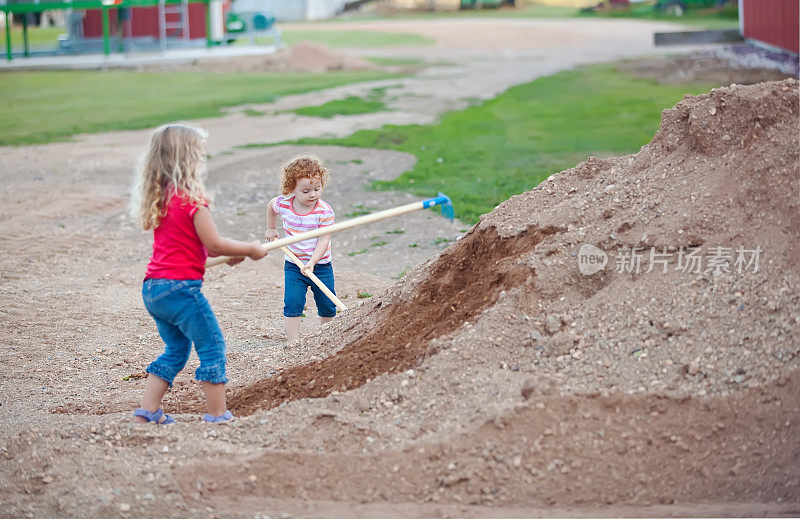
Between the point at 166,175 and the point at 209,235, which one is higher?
the point at 166,175

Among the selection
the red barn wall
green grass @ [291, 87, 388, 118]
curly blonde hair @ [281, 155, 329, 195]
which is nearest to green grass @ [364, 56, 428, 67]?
the red barn wall

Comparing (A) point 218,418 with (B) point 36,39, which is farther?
(B) point 36,39

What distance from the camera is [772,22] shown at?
18.9m

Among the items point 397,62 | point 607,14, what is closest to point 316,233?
point 397,62

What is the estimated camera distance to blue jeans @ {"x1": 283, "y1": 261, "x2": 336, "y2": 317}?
5.64 m

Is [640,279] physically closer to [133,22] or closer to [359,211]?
[359,211]

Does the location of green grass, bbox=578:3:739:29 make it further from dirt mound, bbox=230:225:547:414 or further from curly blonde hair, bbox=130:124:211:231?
curly blonde hair, bbox=130:124:211:231

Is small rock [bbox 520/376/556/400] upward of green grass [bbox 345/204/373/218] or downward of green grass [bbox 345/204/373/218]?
downward

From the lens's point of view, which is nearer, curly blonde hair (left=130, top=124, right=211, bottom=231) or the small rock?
the small rock

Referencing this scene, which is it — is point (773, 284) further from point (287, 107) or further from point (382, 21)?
point (382, 21)

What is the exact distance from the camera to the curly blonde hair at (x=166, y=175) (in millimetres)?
3945

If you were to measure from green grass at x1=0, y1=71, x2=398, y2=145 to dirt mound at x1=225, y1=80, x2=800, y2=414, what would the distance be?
10755 mm

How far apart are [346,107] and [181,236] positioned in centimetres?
1293

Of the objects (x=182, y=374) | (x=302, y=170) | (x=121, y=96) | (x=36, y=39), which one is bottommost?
(x=182, y=374)
